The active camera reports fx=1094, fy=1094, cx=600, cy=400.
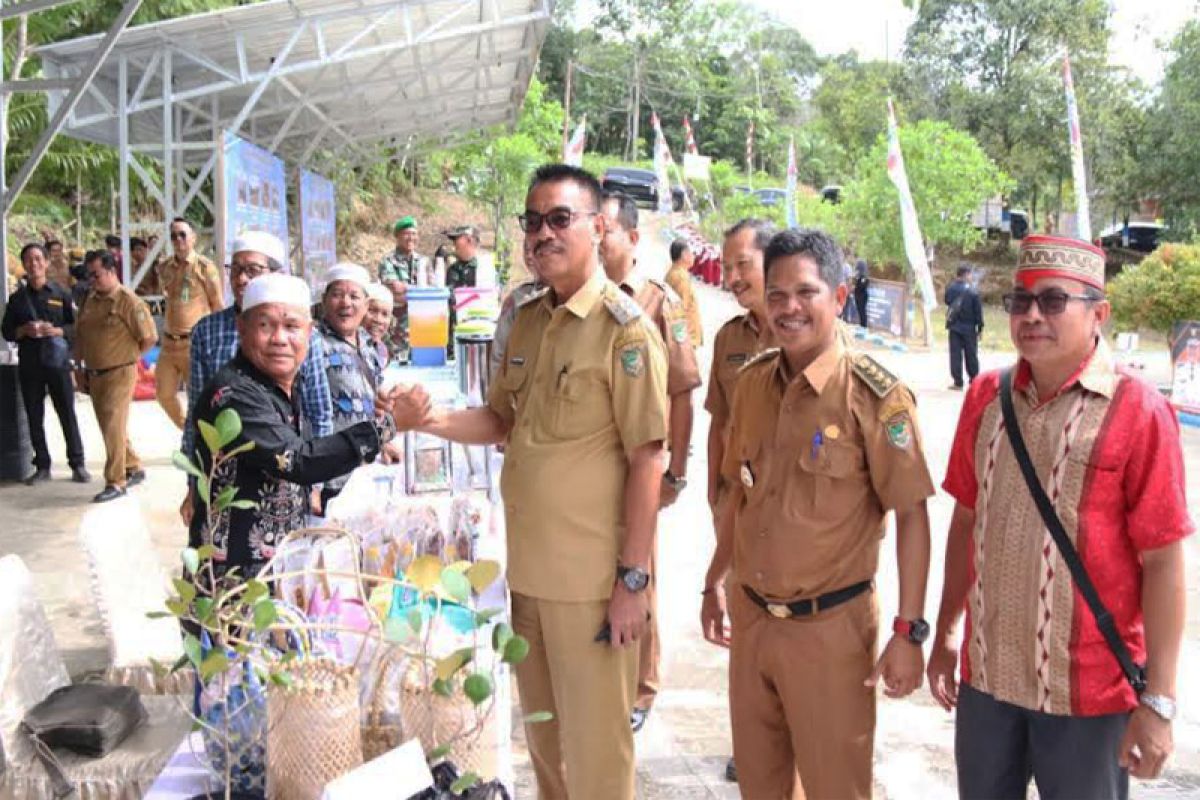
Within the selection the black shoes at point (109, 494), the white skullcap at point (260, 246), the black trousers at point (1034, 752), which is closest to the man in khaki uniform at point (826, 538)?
the black trousers at point (1034, 752)

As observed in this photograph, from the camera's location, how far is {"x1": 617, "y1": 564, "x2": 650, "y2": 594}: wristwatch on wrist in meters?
2.63

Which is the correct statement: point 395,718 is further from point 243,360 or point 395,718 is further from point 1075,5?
point 1075,5

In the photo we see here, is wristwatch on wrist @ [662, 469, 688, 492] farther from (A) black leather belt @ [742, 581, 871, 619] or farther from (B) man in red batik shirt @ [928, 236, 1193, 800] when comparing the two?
(B) man in red batik shirt @ [928, 236, 1193, 800]

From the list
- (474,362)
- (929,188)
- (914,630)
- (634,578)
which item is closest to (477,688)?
(634,578)

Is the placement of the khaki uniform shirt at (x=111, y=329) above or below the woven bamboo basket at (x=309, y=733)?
above

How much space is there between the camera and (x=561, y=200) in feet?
8.82

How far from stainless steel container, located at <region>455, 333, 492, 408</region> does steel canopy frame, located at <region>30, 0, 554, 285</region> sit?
5.02 m

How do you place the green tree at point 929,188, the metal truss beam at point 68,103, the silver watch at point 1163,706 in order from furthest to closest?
the green tree at point 929,188 → the metal truss beam at point 68,103 → the silver watch at point 1163,706

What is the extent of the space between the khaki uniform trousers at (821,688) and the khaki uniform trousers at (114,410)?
6.15m

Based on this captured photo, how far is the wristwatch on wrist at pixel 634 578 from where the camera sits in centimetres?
263

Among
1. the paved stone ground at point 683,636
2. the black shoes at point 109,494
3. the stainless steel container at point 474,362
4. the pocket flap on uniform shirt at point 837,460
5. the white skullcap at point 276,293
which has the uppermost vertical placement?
the white skullcap at point 276,293

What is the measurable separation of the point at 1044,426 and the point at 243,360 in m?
1.95

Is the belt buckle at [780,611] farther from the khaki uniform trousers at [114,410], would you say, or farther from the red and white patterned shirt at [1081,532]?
the khaki uniform trousers at [114,410]

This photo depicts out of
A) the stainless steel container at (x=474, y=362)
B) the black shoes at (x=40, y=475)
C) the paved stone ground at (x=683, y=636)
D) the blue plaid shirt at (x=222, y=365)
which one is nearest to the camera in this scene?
the blue plaid shirt at (x=222, y=365)
